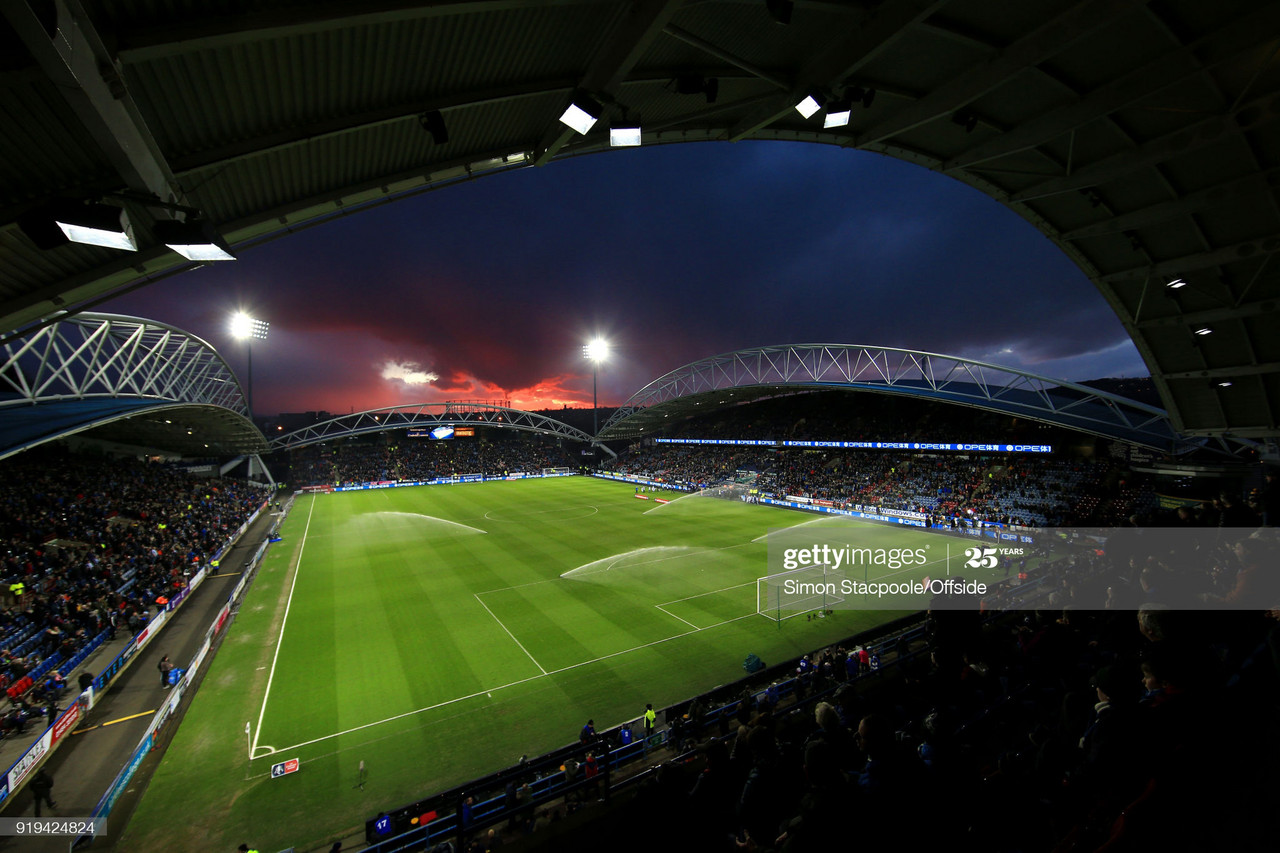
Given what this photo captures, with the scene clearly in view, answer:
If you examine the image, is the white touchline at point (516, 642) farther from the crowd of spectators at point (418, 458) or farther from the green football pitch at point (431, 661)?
the crowd of spectators at point (418, 458)

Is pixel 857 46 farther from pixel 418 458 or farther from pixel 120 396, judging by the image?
pixel 418 458

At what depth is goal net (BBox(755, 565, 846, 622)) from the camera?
18.7m

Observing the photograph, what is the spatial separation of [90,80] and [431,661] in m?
16.1

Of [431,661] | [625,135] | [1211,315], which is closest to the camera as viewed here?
[625,135]

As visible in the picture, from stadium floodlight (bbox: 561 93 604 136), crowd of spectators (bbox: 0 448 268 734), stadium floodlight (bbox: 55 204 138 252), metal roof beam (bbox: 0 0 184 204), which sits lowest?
crowd of spectators (bbox: 0 448 268 734)

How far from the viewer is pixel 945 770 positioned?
348 cm

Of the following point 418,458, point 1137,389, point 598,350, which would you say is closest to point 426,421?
point 418,458

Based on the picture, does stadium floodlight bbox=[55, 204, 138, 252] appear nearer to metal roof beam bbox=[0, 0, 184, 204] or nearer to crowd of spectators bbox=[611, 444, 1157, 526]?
metal roof beam bbox=[0, 0, 184, 204]

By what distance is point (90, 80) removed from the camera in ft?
12.8

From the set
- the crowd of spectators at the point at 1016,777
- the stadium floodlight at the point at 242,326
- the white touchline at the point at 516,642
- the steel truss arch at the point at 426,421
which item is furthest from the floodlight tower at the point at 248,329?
the crowd of spectators at the point at 1016,777

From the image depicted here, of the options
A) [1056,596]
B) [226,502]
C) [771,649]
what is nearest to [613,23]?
[1056,596]

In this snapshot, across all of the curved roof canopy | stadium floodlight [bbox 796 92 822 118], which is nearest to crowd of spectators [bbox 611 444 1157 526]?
stadium floodlight [bbox 796 92 822 118]

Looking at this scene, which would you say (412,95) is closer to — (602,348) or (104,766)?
(104,766)

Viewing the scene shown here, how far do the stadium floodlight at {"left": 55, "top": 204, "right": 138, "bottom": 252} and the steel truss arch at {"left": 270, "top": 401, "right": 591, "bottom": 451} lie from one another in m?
68.6
